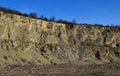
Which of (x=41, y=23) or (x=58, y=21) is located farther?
(x=58, y=21)

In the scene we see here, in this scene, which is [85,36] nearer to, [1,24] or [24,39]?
[24,39]

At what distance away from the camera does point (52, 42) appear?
65750 mm

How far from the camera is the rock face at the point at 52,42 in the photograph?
53781mm

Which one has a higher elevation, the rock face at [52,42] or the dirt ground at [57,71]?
the rock face at [52,42]

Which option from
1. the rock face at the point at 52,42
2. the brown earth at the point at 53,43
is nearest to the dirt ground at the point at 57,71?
the brown earth at the point at 53,43

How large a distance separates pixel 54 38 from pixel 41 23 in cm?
418

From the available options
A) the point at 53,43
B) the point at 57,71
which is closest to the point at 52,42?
the point at 53,43

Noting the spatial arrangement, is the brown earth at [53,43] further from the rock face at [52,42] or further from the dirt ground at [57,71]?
the dirt ground at [57,71]

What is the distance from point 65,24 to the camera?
7144 cm

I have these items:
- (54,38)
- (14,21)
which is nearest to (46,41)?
(54,38)

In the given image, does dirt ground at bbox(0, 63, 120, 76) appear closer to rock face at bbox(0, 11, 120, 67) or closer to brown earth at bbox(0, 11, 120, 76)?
brown earth at bbox(0, 11, 120, 76)

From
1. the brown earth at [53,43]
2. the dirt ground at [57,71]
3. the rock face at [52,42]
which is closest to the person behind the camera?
the dirt ground at [57,71]

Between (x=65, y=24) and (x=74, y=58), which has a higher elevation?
(x=65, y=24)

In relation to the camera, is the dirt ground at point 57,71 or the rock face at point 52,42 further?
the rock face at point 52,42
